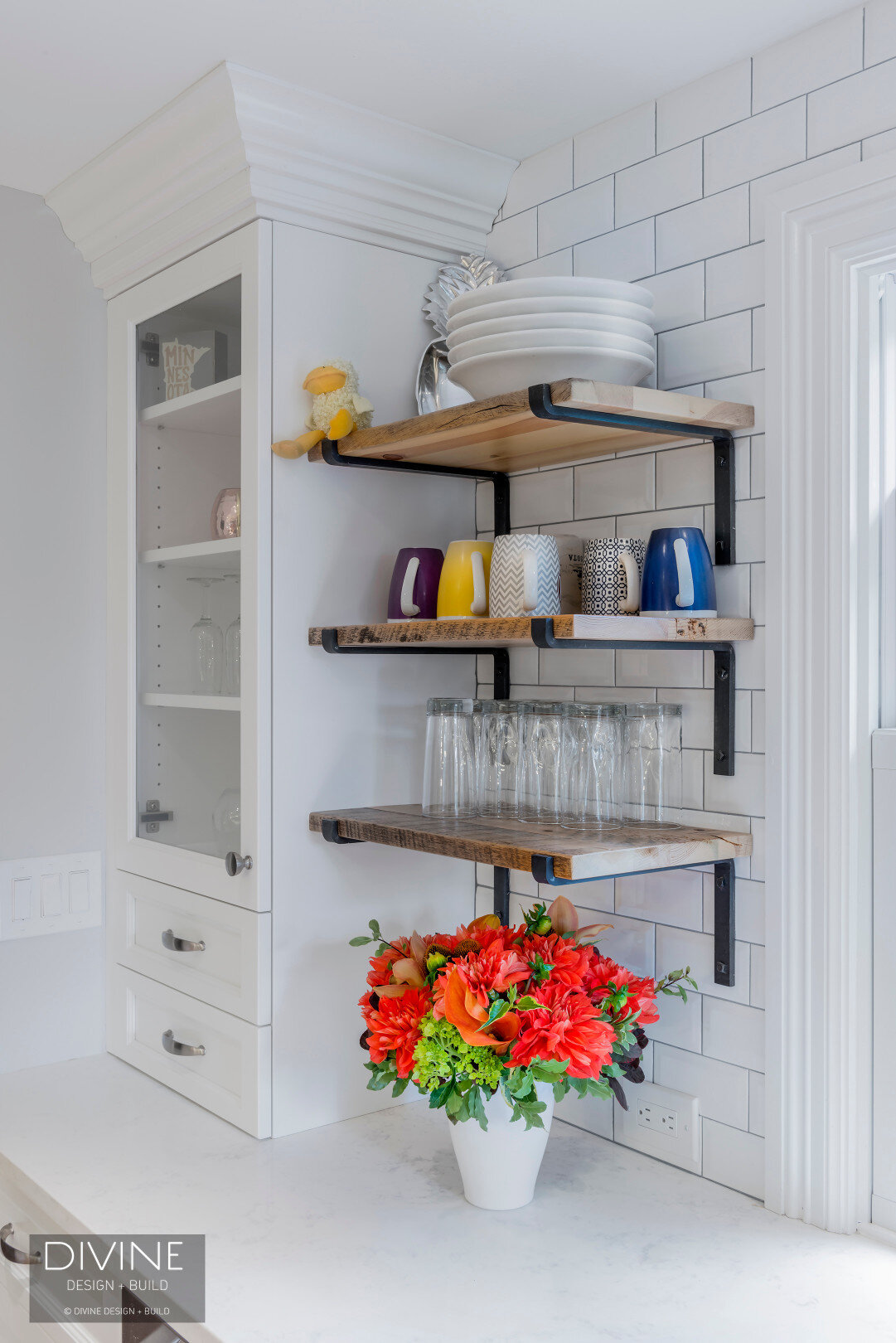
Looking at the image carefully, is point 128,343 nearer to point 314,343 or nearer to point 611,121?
point 314,343

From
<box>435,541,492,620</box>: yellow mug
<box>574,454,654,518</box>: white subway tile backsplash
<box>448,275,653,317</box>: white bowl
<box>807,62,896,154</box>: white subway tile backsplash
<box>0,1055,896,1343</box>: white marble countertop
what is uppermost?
<box>807,62,896,154</box>: white subway tile backsplash

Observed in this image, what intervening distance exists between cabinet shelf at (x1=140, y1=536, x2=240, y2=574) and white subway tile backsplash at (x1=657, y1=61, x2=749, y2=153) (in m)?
0.81

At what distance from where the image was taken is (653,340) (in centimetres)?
143

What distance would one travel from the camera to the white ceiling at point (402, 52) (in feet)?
4.25

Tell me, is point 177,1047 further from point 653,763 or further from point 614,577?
point 614,577

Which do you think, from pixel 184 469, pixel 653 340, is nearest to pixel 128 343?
pixel 184 469

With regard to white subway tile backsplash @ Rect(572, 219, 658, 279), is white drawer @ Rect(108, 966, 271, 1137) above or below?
below

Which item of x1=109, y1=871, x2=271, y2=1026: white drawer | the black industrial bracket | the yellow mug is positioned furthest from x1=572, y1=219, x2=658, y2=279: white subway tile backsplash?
x1=109, y1=871, x2=271, y2=1026: white drawer

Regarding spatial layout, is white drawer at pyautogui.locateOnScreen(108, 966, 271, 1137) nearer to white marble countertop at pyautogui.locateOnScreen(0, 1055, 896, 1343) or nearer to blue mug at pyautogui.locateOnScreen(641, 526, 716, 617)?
white marble countertop at pyautogui.locateOnScreen(0, 1055, 896, 1343)

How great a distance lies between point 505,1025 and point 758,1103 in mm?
349

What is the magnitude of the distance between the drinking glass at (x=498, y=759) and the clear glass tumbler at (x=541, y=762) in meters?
0.01

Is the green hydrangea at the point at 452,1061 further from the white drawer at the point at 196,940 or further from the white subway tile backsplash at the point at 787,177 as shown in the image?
the white subway tile backsplash at the point at 787,177

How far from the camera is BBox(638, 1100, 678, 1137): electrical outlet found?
1.48 metres

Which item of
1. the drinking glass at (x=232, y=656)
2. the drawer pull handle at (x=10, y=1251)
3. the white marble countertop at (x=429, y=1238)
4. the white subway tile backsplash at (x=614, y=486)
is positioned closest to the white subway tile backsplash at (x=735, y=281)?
the white subway tile backsplash at (x=614, y=486)
